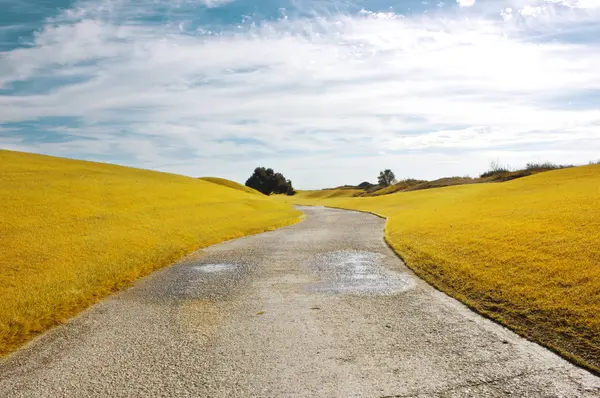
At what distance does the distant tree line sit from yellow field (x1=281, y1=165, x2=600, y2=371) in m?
136

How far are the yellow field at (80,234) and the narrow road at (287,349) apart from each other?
1270 millimetres

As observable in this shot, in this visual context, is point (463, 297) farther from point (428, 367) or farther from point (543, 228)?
point (543, 228)

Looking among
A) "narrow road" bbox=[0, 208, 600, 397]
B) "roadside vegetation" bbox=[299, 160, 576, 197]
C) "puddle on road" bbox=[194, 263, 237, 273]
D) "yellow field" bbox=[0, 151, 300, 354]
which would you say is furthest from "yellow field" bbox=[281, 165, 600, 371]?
"roadside vegetation" bbox=[299, 160, 576, 197]

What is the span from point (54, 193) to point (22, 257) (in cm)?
1820

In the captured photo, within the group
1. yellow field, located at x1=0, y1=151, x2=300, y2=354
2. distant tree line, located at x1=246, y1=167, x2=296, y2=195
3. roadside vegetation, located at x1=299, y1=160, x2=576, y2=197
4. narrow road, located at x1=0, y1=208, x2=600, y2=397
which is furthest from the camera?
distant tree line, located at x1=246, y1=167, x2=296, y2=195

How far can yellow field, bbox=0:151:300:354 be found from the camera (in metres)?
12.9

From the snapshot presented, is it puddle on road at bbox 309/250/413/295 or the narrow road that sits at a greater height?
puddle on road at bbox 309/250/413/295

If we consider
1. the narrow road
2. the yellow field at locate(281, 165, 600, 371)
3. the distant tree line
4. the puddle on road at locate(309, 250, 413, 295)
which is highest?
the distant tree line

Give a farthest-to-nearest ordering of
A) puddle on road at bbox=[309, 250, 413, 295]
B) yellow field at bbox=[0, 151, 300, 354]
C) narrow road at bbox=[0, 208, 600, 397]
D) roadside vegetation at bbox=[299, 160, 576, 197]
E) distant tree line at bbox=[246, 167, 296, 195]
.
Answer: distant tree line at bbox=[246, 167, 296, 195], roadside vegetation at bbox=[299, 160, 576, 197], puddle on road at bbox=[309, 250, 413, 295], yellow field at bbox=[0, 151, 300, 354], narrow road at bbox=[0, 208, 600, 397]

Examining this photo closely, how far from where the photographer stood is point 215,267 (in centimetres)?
1883

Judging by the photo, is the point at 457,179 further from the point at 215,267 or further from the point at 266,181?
the point at 215,267

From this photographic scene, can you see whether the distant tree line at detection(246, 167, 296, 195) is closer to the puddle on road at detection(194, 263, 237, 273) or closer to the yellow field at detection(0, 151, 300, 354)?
the yellow field at detection(0, 151, 300, 354)

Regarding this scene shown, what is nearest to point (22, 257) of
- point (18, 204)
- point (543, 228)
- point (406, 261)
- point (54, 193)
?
point (18, 204)

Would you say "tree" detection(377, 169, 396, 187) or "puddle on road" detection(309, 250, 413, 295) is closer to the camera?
"puddle on road" detection(309, 250, 413, 295)
